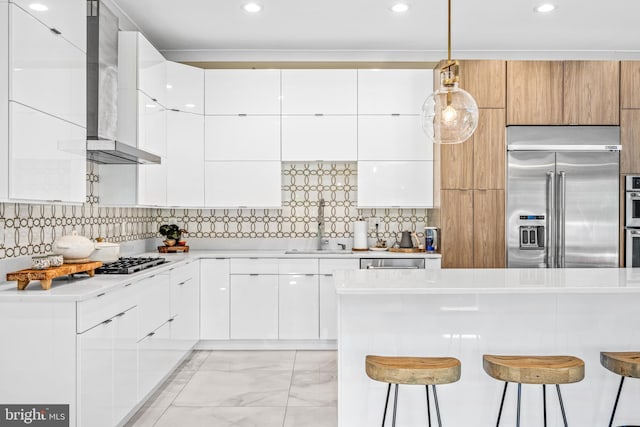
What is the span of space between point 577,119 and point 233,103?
318 cm

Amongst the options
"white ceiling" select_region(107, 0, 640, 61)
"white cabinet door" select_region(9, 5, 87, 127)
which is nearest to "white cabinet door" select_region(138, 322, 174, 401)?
"white cabinet door" select_region(9, 5, 87, 127)

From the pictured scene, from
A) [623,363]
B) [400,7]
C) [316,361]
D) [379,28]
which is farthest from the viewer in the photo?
[379,28]

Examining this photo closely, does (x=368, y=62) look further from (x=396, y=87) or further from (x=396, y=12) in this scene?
(x=396, y=12)

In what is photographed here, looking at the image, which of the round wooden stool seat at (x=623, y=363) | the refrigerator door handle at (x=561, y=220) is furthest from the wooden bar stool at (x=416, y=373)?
the refrigerator door handle at (x=561, y=220)

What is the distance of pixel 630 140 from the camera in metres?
4.70

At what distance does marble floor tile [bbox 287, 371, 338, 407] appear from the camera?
3506 millimetres

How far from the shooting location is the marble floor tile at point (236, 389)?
3.51m

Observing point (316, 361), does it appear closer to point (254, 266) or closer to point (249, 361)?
point (249, 361)

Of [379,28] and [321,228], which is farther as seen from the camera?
[321,228]

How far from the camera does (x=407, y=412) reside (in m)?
2.71

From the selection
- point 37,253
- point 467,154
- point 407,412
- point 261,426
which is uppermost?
point 467,154

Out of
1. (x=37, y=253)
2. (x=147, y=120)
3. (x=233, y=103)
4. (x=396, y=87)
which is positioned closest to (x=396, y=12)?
(x=396, y=87)

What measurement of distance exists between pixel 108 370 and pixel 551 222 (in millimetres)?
3766

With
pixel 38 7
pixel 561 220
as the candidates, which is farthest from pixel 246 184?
pixel 561 220
